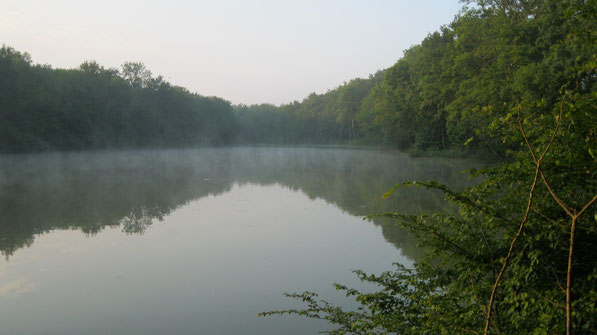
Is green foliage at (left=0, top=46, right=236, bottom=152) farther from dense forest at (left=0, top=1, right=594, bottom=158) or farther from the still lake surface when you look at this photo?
the still lake surface

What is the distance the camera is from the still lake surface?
5641 millimetres

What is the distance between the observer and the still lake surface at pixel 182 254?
222 inches

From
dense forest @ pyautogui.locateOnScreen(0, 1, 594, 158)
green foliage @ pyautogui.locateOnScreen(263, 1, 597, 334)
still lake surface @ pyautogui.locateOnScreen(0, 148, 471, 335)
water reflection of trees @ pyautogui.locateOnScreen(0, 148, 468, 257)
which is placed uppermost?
dense forest @ pyautogui.locateOnScreen(0, 1, 594, 158)

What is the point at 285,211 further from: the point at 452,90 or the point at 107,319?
the point at 452,90

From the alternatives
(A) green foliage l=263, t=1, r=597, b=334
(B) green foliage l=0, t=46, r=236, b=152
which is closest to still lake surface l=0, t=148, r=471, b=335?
(A) green foliage l=263, t=1, r=597, b=334

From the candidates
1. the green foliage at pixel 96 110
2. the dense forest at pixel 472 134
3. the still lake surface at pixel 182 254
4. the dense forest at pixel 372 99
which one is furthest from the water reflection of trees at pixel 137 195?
the green foliage at pixel 96 110

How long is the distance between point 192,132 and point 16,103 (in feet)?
114

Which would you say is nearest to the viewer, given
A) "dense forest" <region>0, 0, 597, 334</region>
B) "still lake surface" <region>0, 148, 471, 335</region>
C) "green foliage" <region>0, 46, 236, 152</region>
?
"dense forest" <region>0, 0, 597, 334</region>

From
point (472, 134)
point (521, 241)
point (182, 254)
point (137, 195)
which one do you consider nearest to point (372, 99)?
point (472, 134)

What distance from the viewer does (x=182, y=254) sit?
857cm

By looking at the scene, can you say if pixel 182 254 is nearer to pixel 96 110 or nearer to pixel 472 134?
pixel 472 134

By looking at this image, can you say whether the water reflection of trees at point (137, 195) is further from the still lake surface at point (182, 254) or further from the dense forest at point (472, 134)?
the dense forest at point (472, 134)

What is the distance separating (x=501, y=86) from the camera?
64.3 feet

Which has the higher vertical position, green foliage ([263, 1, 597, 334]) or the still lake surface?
green foliage ([263, 1, 597, 334])
